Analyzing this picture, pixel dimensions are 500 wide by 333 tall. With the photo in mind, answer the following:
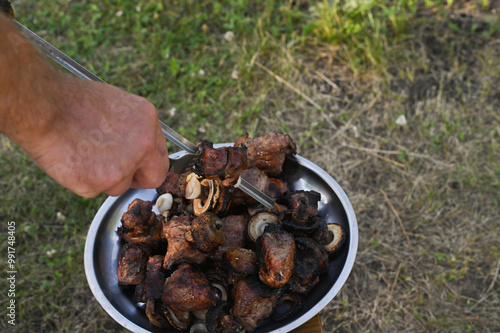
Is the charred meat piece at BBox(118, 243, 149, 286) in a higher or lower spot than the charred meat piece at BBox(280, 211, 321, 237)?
lower

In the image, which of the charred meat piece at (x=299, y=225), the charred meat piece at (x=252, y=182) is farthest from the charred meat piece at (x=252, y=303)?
the charred meat piece at (x=252, y=182)

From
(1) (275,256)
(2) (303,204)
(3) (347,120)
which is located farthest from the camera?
(3) (347,120)

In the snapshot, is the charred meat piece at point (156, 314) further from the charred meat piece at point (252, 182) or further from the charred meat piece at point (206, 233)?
the charred meat piece at point (252, 182)

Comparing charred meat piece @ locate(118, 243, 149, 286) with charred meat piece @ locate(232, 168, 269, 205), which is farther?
charred meat piece @ locate(232, 168, 269, 205)

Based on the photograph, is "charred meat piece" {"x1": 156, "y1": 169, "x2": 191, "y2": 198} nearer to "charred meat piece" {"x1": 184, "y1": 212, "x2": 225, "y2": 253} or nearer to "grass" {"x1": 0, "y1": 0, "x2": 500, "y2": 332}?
"charred meat piece" {"x1": 184, "y1": 212, "x2": 225, "y2": 253}

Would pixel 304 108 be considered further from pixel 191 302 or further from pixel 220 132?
pixel 191 302

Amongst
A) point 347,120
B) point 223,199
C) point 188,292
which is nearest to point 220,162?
point 223,199

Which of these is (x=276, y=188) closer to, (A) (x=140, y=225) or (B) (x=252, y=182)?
(B) (x=252, y=182)

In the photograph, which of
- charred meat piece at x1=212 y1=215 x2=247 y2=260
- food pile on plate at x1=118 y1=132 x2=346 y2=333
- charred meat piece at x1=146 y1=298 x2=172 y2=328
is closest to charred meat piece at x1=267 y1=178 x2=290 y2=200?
food pile on plate at x1=118 y1=132 x2=346 y2=333
